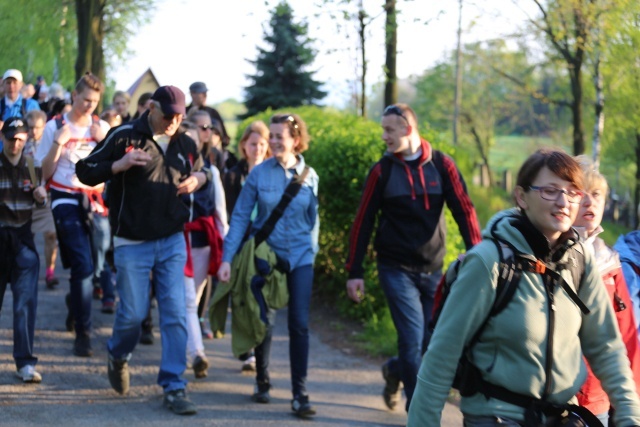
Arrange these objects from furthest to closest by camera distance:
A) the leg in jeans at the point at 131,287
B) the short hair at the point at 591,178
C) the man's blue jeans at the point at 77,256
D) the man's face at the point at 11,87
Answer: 1. the man's face at the point at 11,87
2. the man's blue jeans at the point at 77,256
3. the leg in jeans at the point at 131,287
4. the short hair at the point at 591,178

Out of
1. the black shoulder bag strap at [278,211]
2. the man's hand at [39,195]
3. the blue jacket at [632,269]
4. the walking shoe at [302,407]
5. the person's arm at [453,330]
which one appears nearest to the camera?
the person's arm at [453,330]

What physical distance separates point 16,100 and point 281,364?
705 centimetres

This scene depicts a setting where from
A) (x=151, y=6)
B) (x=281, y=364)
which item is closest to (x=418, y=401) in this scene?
(x=281, y=364)

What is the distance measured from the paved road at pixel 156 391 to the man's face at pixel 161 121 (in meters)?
1.97

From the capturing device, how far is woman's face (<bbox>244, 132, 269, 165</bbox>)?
792 centimetres

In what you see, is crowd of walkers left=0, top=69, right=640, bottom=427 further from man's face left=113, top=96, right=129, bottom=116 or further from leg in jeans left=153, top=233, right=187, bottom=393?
man's face left=113, top=96, right=129, bottom=116

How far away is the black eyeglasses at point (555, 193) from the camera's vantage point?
3.42m

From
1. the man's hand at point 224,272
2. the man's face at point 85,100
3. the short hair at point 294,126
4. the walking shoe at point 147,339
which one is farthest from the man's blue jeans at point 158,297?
the walking shoe at point 147,339

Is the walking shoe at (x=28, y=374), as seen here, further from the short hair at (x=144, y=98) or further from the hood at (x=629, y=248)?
the hood at (x=629, y=248)

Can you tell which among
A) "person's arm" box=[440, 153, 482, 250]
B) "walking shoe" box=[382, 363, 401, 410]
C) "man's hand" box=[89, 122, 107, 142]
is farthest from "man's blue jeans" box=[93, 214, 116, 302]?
"person's arm" box=[440, 153, 482, 250]

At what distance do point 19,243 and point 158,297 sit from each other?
112 centimetres

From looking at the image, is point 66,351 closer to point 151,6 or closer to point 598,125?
point 598,125

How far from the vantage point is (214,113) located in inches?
424

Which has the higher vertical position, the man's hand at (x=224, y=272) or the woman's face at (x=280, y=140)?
the woman's face at (x=280, y=140)
